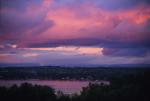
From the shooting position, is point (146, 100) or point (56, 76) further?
point (56, 76)

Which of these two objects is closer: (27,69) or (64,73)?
(27,69)

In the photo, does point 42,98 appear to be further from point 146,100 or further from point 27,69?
point 27,69

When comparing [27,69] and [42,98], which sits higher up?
[27,69]

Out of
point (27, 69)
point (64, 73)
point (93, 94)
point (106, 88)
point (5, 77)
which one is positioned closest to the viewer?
point (93, 94)

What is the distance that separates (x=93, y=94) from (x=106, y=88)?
1.13 metres

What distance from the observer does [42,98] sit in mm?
10398

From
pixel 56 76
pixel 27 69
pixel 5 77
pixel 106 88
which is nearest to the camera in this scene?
pixel 106 88

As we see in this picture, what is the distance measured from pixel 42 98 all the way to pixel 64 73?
22.0 ft

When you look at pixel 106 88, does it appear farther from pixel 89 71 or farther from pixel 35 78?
pixel 89 71

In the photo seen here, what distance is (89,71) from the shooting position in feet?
58.7

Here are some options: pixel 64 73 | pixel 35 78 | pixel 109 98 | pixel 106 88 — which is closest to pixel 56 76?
pixel 64 73

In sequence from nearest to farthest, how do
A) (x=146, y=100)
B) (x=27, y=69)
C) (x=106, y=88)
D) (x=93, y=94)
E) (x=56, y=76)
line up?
(x=146, y=100) < (x=93, y=94) < (x=106, y=88) < (x=27, y=69) < (x=56, y=76)

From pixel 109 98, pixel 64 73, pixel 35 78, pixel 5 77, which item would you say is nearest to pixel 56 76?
pixel 64 73

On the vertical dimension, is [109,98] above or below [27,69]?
below
